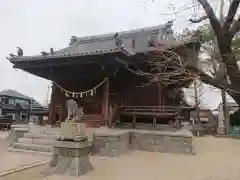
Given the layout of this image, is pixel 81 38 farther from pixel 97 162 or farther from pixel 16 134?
pixel 97 162

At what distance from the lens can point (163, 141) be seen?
10.9 meters

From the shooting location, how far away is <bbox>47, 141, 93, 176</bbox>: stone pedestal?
690 centimetres

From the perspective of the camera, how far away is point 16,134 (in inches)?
448

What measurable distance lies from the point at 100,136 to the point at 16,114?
37.2 metres

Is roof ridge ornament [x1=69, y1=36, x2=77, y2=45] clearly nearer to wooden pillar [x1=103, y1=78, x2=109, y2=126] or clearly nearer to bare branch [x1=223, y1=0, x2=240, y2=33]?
wooden pillar [x1=103, y1=78, x2=109, y2=126]

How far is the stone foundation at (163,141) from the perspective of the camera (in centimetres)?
1057

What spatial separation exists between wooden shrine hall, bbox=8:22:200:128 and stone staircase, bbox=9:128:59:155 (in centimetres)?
257

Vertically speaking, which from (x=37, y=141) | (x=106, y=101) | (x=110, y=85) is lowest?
(x=37, y=141)

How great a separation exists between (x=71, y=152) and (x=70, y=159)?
19cm

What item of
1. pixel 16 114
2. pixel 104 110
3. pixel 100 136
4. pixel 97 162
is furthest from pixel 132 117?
pixel 16 114

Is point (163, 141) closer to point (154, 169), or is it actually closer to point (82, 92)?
point (154, 169)

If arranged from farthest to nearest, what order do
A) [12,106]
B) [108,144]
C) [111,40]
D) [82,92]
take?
1. [12,106]
2. [111,40]
3. [82,92]
4. [108,144]

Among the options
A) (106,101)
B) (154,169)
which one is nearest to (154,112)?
(106,101)

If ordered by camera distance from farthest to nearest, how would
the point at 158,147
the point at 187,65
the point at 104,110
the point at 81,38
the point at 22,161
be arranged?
the point at 81,38 < the point at 104,110 < the point at 158,147 < the point at 22,161 < the point at 187,65
